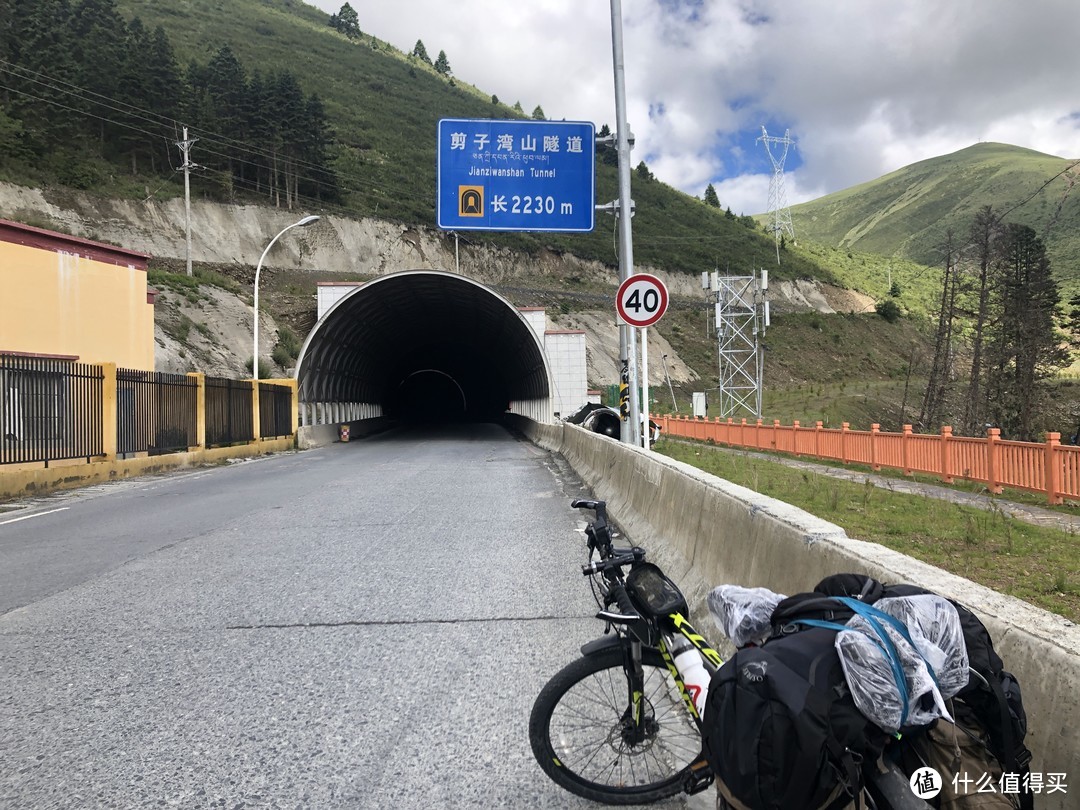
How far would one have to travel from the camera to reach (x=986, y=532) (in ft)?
27.2

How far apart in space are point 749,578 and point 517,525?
5.39 m

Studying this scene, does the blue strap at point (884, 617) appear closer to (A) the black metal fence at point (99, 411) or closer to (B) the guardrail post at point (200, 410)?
(A) the black metal fence at point (99, 411)

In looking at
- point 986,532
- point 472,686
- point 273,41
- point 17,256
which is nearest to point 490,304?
point 17,256

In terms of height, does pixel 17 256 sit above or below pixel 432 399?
above

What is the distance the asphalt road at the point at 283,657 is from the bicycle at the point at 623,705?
0.63 ft

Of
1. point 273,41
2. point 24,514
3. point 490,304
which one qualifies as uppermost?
point 273,41

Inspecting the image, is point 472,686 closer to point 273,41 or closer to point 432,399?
point 432,399

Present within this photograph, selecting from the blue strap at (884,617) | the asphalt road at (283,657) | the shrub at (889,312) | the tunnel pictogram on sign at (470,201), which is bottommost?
the asphalt road at (283,657)

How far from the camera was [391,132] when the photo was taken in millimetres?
102312

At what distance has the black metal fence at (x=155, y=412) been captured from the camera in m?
16.5

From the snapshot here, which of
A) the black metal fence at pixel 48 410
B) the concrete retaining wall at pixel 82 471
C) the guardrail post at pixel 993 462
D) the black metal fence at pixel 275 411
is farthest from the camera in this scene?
the black metal fence at pixel 275 411

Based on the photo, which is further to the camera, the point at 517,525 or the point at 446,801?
the point at 517,525

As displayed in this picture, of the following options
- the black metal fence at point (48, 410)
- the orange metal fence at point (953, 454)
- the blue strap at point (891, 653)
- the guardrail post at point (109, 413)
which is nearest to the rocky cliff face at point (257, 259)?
the guardrail post at point (109, 413)

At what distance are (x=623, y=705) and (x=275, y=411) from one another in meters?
24.6
